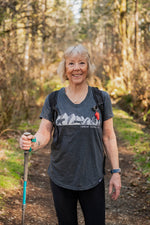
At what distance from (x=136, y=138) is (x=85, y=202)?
6.61 m

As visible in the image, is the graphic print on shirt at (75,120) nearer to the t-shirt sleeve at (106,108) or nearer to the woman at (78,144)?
the woman at (78,144)

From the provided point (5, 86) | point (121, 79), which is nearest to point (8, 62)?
point (5, 86)

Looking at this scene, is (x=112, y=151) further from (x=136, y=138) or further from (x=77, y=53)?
(x=136, y=138)

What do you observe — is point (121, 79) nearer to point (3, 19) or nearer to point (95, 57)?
point (95, 57)

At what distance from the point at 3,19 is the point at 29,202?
5423mm

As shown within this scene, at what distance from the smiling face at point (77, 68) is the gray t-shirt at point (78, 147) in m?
0.22

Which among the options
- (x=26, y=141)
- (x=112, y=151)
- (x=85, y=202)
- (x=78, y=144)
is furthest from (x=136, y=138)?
(x=26, y=141)

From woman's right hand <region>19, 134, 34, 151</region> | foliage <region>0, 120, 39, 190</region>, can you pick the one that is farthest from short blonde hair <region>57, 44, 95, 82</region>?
foliage <region>0, 120, 39, 190</region>

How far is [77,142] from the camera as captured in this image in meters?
2.20

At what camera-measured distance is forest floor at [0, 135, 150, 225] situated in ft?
13.4

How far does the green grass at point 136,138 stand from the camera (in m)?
6.66

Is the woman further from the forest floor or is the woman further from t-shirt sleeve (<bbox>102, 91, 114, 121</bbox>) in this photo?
the forest floor

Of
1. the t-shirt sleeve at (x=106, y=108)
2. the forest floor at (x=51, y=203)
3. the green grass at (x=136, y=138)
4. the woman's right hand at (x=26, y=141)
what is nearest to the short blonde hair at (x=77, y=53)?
the t-shirt sleeve at (x=106, y=108)

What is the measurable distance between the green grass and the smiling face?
4.13 metres
